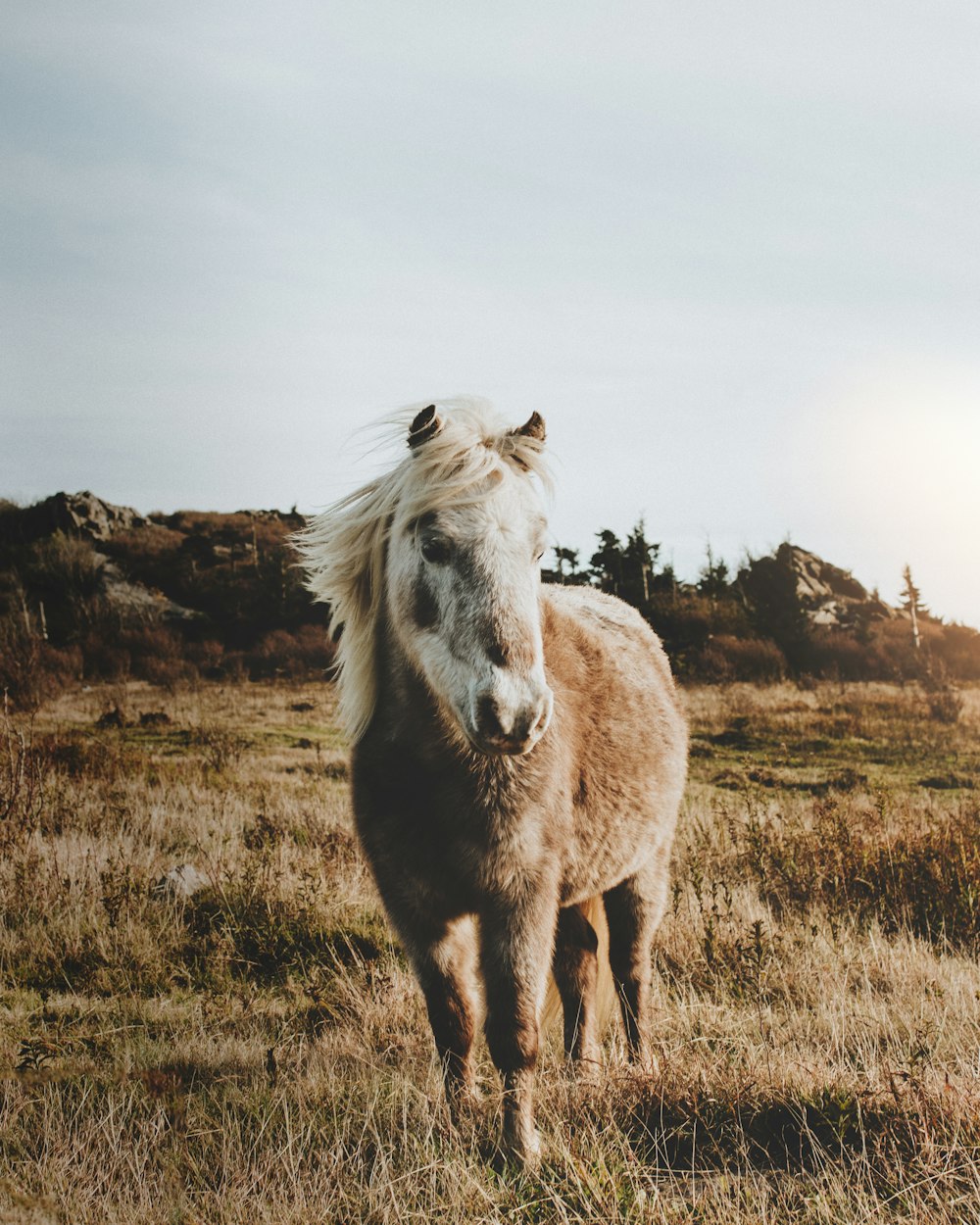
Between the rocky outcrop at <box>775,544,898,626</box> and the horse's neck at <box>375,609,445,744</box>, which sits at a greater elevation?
the rocky outcrop at <box>775,544,898,626</box>

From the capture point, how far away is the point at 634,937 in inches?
163

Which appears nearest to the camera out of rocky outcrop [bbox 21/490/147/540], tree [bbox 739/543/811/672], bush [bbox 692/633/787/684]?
bush [bbox 692/633/787/684]

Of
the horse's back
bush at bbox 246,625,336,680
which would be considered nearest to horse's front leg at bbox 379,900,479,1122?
the horse's back

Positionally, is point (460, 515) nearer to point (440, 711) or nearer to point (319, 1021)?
point (440, 711)

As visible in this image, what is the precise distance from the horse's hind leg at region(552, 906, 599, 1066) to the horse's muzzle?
171 centimetres

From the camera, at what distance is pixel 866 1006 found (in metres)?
3.87

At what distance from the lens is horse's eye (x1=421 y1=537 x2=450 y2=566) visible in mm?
2680

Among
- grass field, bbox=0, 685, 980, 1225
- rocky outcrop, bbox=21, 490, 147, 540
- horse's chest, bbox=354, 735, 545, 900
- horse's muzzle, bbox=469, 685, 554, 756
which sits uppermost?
rocky outcrop, bbox=21, 490, 147, 540

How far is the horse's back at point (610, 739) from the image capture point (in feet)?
10.8

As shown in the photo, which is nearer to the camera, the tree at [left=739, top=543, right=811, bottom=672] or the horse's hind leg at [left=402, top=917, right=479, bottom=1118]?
the horse's hind leg at [left=402, top=917, right=479, bottom=1118]

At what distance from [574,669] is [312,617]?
89.8 ft

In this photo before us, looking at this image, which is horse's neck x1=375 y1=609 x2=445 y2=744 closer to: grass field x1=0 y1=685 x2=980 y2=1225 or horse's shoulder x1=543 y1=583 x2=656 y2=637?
horse's shoulder x1=543 y1=583 x2=656 y2=637

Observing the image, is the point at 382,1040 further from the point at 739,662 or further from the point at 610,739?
the point at 739,662

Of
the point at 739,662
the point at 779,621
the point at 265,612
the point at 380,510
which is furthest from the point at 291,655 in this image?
the point at 380,510
